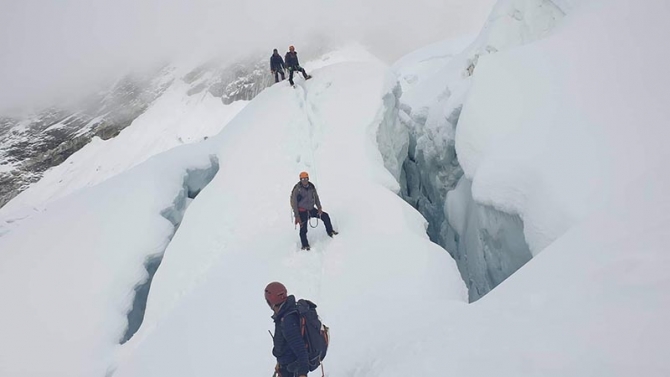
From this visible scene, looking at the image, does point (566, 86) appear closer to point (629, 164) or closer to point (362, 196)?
point (629, 164)

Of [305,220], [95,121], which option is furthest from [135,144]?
[305,220]

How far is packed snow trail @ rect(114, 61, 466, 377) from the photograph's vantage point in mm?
7977

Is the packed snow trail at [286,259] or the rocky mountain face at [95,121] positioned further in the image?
the rocky mountain face at [95,121]

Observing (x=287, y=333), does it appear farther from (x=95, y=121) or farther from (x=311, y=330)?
(x=95, y=121)

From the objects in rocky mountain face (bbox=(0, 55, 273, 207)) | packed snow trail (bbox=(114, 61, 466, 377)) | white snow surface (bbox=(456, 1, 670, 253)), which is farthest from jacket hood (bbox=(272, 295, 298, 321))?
rocky mountain face (bbox=(0, 55, 273, 207))

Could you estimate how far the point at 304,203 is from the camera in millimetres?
10008

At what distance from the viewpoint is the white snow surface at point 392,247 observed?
3887 millimetres

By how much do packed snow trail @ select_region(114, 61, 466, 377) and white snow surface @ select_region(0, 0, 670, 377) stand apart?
0.06 metres

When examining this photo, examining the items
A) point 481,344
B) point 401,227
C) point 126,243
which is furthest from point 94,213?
point 481,344

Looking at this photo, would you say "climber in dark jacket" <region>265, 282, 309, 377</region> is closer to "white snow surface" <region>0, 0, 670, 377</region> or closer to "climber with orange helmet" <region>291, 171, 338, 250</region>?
"white snow surface" <region>0, 0, 670, 377</region>

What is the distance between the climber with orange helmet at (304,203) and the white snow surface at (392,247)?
640mm

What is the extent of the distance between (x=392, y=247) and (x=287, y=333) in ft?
18.6

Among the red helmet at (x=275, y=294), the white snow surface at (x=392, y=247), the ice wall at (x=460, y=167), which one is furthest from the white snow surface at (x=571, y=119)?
the red helmet at (x=275, y=294)

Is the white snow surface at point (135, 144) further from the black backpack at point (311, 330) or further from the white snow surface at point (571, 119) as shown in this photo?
the black backpack at point (311, 330)
